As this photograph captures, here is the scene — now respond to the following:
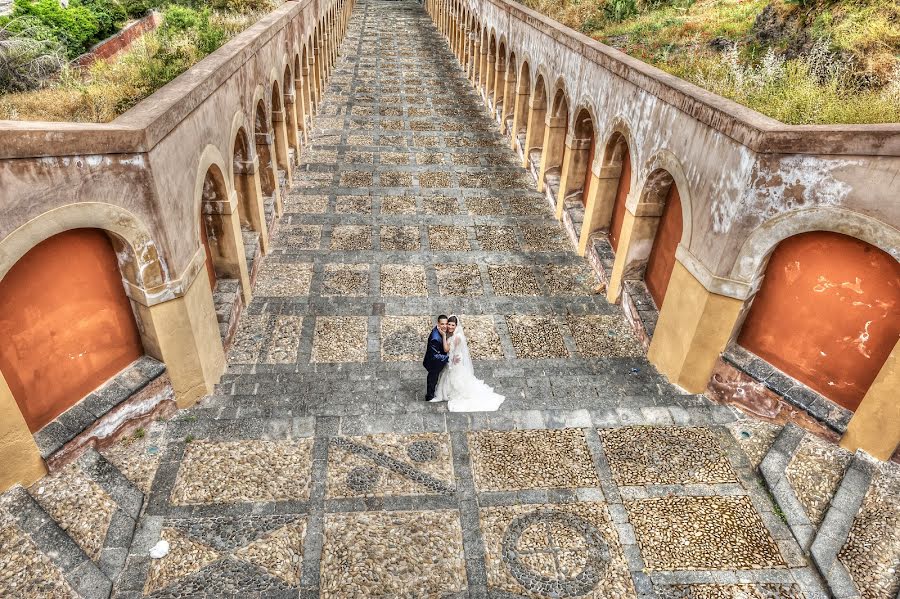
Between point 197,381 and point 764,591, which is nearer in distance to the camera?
point 764,591

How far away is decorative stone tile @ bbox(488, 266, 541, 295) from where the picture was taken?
10.1m

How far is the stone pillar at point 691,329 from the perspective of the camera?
7.02 metres

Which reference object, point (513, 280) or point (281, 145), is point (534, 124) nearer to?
point (513, 280)

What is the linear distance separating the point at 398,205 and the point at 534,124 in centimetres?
446

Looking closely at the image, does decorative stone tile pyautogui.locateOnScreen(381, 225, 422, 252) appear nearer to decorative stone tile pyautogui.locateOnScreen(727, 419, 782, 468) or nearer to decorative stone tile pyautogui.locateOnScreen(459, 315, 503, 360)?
decorative stone tile pyautogui.locateOnScreen(459, 315, 503, 360)

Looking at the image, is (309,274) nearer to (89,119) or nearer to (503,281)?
(503,281)

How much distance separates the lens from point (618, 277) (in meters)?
9.57

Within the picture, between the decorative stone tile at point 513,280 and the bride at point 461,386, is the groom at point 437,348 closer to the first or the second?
the bride at point 461,386

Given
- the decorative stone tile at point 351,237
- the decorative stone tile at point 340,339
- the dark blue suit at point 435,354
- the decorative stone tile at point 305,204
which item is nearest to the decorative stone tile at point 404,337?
the decorative stone tile at point 340,339

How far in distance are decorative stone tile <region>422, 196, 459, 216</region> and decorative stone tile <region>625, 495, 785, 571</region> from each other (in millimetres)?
7886

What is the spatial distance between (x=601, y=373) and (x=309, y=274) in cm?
546

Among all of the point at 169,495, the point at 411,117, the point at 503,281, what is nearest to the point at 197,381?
the point at 169,495

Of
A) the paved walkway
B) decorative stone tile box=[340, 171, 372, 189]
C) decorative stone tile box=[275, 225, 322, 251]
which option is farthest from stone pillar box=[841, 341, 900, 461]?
decorative stone tile box=[340, 171, 372, 189]

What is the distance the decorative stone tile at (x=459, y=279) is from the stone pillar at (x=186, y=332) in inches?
159
